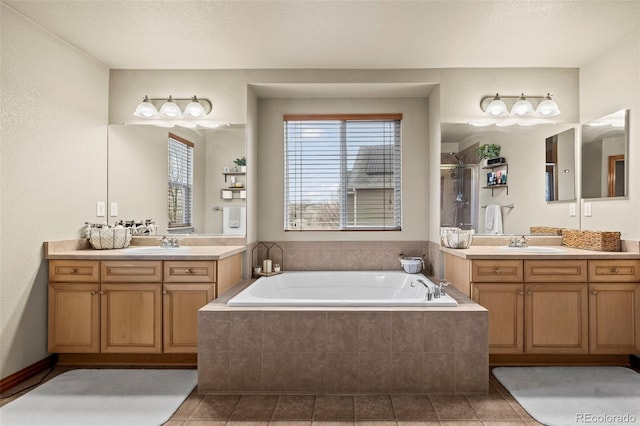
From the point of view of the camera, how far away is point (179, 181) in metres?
3.25

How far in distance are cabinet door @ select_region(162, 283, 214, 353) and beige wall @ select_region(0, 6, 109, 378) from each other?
90cm

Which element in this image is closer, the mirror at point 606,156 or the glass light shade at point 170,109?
the mirror at point 606,156

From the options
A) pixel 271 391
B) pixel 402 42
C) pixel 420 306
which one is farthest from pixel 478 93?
pixel 271 391

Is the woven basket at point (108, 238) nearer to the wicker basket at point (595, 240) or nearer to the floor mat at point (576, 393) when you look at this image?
the floor mat at point (576, 393)

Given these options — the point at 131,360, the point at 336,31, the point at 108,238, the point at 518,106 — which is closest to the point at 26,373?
the point at 131,360

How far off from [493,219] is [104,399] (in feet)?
→ 10.6

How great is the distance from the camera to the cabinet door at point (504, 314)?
8.51 ft

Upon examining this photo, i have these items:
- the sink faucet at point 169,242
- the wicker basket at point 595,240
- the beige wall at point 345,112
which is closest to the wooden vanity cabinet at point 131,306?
the sink faucet at point 169,242

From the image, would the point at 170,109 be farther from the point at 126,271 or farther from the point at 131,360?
the point at 131,360

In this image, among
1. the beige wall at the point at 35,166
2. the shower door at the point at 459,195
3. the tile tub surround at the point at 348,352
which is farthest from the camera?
the shower door at the point at 459,195

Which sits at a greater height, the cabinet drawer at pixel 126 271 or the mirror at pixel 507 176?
the mirror at pixel 507 176

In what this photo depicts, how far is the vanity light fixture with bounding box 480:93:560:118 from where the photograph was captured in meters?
3.12

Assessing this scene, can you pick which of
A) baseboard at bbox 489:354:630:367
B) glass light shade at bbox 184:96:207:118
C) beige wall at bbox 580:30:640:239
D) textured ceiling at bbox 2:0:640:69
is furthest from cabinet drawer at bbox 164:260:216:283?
beige wall at bbox 580:30:640:239

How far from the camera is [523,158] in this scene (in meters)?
3.24
